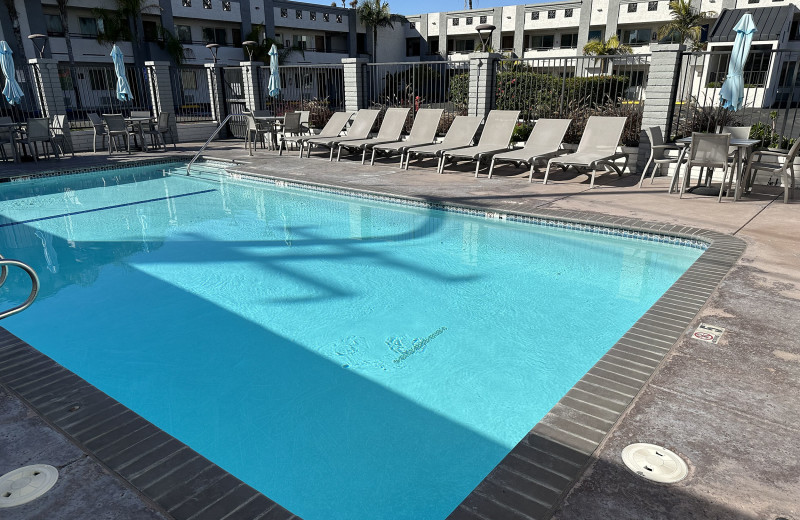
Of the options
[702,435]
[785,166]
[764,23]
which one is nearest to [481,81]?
[785,166]

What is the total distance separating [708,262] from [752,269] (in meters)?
0.33

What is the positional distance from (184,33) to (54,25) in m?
7.92

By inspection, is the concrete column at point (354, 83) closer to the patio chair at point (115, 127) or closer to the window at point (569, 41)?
the patio chair at point (115, 127)

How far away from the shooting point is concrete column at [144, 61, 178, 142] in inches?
593

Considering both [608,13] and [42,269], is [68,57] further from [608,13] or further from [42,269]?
[608,13]

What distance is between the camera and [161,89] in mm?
15242

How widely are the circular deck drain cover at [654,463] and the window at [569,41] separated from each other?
43242 mm

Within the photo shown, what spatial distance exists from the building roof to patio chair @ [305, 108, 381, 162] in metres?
25.3

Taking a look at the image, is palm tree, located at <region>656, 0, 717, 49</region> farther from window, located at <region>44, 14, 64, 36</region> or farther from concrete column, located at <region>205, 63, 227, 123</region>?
window, located at <region>44, 14, 64, 36</region>

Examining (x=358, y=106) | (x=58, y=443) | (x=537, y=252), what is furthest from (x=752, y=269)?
(x=358, y=106)

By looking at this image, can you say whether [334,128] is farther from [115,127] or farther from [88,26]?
[88,26]

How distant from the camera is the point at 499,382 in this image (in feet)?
11.5

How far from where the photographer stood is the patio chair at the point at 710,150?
22.2ft

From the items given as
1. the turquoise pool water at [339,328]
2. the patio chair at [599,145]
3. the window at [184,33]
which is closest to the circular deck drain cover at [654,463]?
the turquoise pool water at [339,328]
